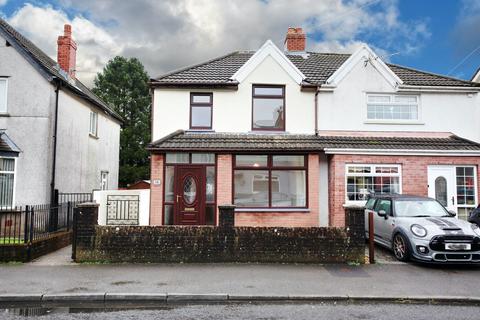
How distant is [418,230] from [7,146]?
44.4 feet

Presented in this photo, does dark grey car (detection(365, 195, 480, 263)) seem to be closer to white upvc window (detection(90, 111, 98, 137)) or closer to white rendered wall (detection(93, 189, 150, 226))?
white rendered wall (detection(93, 189, 150, 226))

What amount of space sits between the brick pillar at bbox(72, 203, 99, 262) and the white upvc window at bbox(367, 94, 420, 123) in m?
11.2

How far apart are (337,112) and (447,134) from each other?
4623 millimetres

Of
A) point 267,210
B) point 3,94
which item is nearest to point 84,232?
point 267,210

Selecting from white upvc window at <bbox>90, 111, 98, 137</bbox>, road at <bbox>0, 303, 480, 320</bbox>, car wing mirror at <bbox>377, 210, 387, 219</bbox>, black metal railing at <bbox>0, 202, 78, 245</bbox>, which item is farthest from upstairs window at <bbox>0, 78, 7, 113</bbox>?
car wing mirror at <bbox>377, 210, 387, 219</bbox>

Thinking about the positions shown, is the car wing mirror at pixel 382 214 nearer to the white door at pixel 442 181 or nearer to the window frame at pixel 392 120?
the white door at pixel 442 181

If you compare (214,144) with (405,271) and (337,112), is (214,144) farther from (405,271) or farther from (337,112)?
(405,271)

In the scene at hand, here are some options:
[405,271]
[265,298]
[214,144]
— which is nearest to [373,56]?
[214,144]

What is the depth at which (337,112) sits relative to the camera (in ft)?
48.9

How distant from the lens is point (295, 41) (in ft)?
60.7

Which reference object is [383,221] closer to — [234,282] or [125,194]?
[234,282]

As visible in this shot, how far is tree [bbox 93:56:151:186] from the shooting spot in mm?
41031

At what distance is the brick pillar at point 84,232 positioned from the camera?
8.95 m

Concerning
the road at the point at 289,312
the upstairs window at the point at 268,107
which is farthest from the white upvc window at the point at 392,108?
the road at the point at 289,312
